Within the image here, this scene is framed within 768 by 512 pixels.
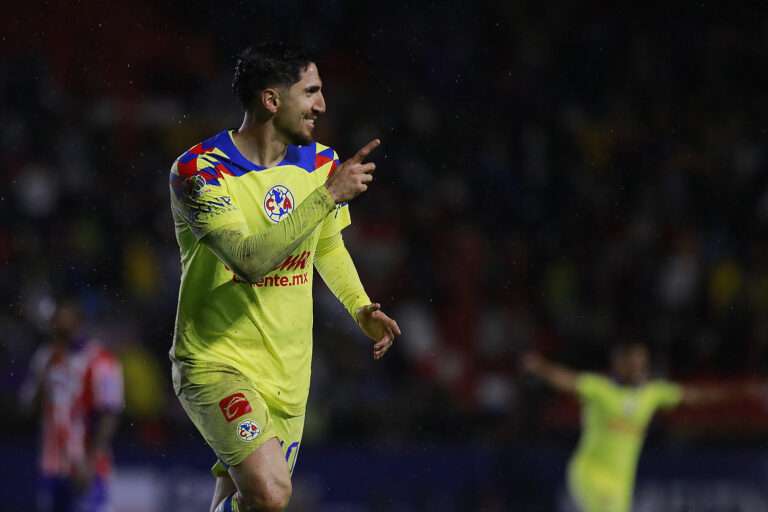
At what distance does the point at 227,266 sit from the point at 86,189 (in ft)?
27.4

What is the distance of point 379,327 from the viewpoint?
17.4ft

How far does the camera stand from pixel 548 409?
492 inches

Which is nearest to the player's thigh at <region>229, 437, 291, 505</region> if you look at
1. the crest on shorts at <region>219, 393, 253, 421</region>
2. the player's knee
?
the player's knee

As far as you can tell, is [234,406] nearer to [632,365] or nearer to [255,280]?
[255,280]

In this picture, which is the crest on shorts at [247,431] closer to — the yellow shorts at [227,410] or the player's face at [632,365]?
the yellow shorts at [227,410]

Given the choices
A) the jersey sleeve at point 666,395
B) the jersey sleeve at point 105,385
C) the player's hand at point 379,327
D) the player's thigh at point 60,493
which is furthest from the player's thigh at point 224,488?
the jersey sleeve at point 666,395

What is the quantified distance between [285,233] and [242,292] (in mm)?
426

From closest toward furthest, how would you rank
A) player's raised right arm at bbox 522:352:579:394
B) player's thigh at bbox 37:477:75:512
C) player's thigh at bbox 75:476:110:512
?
1. player's thigh at bbox 75:476:110:512
2. player's thigh at bbox 37:477:75:512
3. player's raised right arm at bbox 522:352:579:394

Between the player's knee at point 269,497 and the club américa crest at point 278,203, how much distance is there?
1.01 m

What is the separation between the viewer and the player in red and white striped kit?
9.55m

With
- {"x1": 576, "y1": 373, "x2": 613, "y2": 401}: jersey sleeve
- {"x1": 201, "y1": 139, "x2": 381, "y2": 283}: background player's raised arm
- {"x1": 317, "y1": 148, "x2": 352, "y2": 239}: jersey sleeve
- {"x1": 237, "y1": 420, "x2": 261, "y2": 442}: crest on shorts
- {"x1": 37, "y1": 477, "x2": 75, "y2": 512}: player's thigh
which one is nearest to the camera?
{"x1": 201, "y1": 139, "x2": 381, "y2": 283}: background player's raised arm

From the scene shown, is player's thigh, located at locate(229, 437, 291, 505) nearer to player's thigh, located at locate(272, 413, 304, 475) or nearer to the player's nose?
player's thigh, located at locate(272, 413, 304, 475)

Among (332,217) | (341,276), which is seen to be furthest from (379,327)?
(332,217)

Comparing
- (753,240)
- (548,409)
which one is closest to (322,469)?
(548,409)
